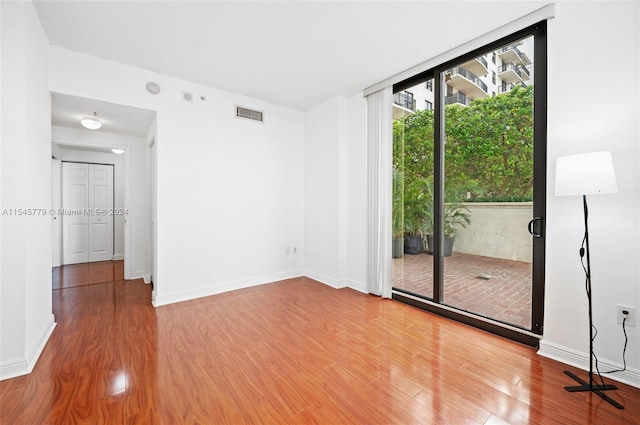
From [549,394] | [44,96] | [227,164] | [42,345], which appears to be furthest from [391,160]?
[42,345]

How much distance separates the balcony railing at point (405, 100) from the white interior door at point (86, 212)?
616 centimetres

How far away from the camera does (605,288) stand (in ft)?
6.47

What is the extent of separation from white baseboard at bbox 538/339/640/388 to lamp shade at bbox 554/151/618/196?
1.26m

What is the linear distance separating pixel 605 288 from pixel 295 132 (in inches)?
164

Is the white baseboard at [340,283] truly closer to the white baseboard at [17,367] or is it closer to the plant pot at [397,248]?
the plant pot at [397,248]

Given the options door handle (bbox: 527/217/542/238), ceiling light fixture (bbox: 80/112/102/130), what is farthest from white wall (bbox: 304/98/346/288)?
ceiling light fixture (bbox: 80/112/102/130)

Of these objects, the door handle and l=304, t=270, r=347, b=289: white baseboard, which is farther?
l=304, t=270, r=347, b=289: white baseboard

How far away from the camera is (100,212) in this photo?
6.05 m

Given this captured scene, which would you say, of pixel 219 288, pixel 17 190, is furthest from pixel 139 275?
pixel 17 190

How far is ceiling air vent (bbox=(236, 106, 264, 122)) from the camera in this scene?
160 inches

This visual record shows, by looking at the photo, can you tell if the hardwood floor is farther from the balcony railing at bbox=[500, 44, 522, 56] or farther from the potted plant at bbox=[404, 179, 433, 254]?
the balcony railing at bbox=[500, 44, 522, 56]

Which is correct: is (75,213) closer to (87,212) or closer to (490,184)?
(87,212)

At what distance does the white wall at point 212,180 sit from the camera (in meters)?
3.20

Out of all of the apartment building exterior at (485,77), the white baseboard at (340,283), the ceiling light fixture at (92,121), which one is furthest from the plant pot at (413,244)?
the ceiling light fixture at (92,121)
